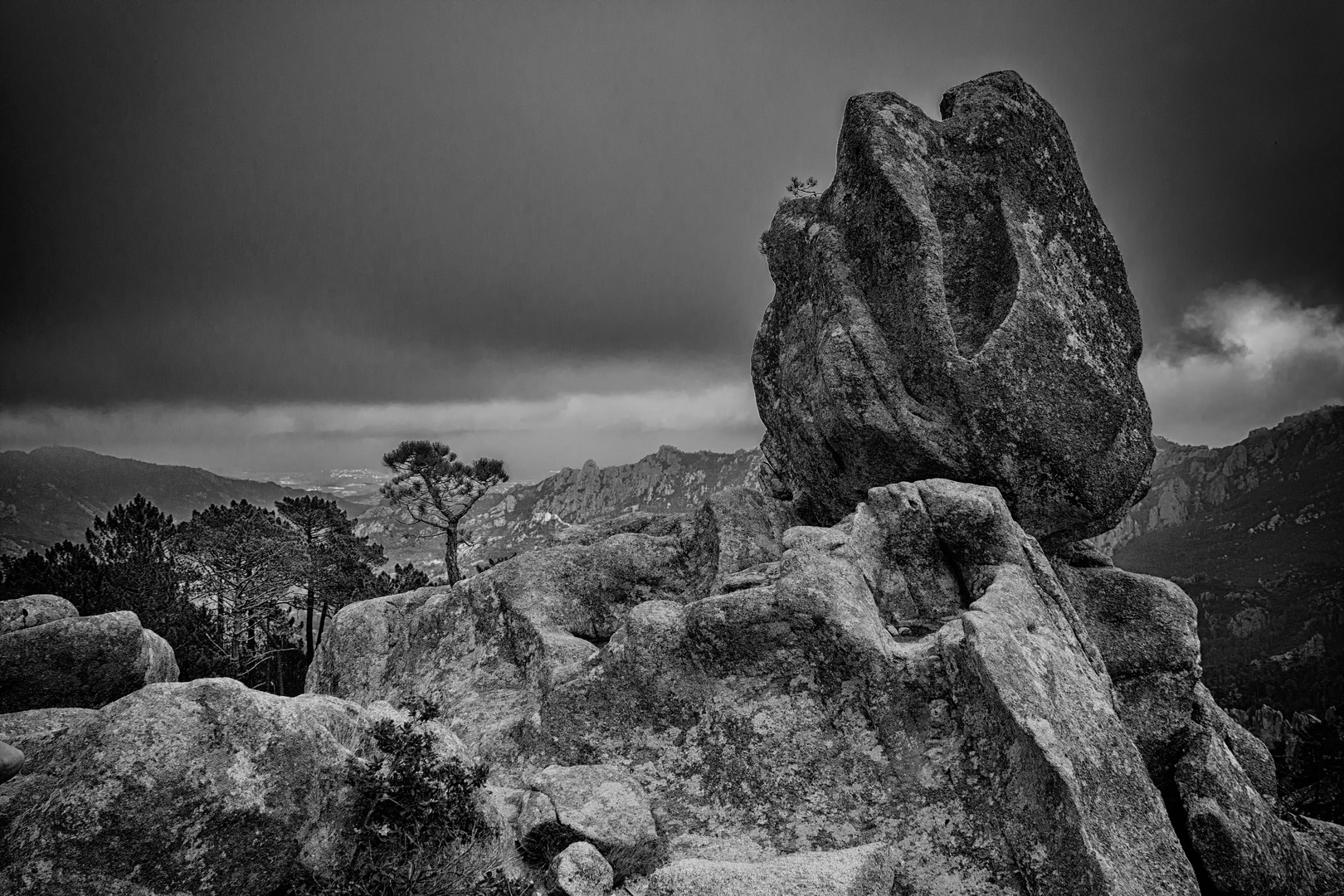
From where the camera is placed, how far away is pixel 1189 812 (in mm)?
13695

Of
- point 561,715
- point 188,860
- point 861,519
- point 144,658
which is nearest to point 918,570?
point 861,519

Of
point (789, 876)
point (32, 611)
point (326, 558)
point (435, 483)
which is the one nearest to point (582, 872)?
point (789, 876)

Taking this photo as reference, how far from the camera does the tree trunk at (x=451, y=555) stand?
41844 mm

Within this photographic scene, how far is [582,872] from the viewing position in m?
9.88

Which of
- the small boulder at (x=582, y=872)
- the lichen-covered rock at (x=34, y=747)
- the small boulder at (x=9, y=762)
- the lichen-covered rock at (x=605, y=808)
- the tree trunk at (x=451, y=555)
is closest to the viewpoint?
the lichen-covered rock at (x=34, y=747)

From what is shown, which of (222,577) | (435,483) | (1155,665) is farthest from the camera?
(435,483)

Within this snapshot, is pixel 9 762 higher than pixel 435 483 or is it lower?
lower

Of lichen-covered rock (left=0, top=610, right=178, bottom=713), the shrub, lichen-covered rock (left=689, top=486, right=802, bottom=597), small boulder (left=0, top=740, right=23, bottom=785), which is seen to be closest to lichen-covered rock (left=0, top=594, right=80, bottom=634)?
lichen-covered rock (left=0, top=610, right=178, bottom=713)

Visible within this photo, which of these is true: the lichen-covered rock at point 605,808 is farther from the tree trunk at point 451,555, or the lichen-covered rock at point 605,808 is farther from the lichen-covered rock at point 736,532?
the tree trunk at point 451,555

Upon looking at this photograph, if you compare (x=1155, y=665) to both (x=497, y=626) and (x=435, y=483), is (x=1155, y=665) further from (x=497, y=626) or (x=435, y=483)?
(x=435, y=483)

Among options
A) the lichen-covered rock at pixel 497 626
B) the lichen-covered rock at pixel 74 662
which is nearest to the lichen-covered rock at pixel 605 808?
the lichen-covered rock at pixel 497 626

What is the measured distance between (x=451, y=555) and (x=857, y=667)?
3494 centimetres

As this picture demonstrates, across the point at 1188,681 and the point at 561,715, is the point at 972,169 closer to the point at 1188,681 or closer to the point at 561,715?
the point at 1188,681

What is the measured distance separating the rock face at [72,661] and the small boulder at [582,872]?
765 inches
